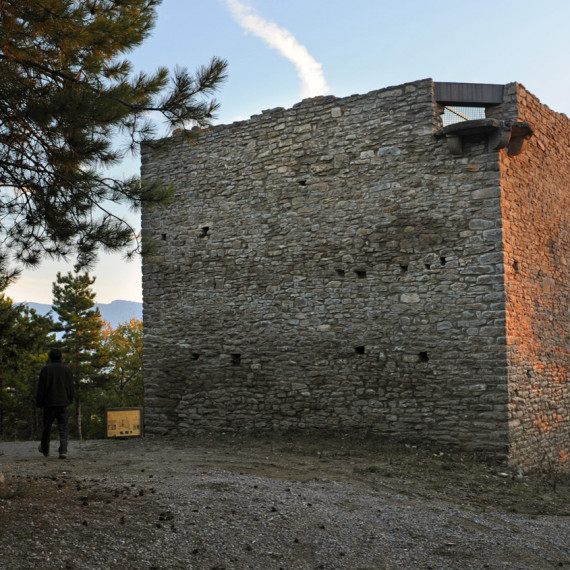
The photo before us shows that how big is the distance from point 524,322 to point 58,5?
288 inches

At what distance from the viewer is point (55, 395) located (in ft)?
26.5

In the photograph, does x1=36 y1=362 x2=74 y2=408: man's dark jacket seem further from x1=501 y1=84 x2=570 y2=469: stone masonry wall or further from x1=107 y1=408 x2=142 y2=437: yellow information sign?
x1=501 y1=84 x2=570 y2=469: stone masonry wall

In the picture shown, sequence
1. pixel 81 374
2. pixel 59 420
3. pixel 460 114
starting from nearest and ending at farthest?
pixel 59 420 → pixel 460 114 → pixel 81 374

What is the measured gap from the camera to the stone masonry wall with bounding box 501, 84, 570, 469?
8812 millimetres

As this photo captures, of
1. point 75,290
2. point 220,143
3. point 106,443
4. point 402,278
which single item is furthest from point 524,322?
point 75,290

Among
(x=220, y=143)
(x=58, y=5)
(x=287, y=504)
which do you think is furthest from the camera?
(x=220, y=143)

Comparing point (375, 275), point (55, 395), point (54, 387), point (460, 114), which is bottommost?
point (55, 395)

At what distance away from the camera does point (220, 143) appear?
436 inches

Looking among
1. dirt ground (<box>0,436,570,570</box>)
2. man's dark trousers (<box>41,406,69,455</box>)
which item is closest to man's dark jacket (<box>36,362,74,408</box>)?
man's dark trousers (<box>41,406,69,455</box>)

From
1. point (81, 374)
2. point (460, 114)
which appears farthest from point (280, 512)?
point (81, 374)

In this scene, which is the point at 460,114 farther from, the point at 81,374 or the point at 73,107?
the point at 81,374

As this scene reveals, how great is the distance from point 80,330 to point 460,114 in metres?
24.0

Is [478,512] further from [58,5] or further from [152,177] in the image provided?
[152,177]

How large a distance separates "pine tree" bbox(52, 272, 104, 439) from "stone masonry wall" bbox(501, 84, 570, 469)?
2187 centimetres
